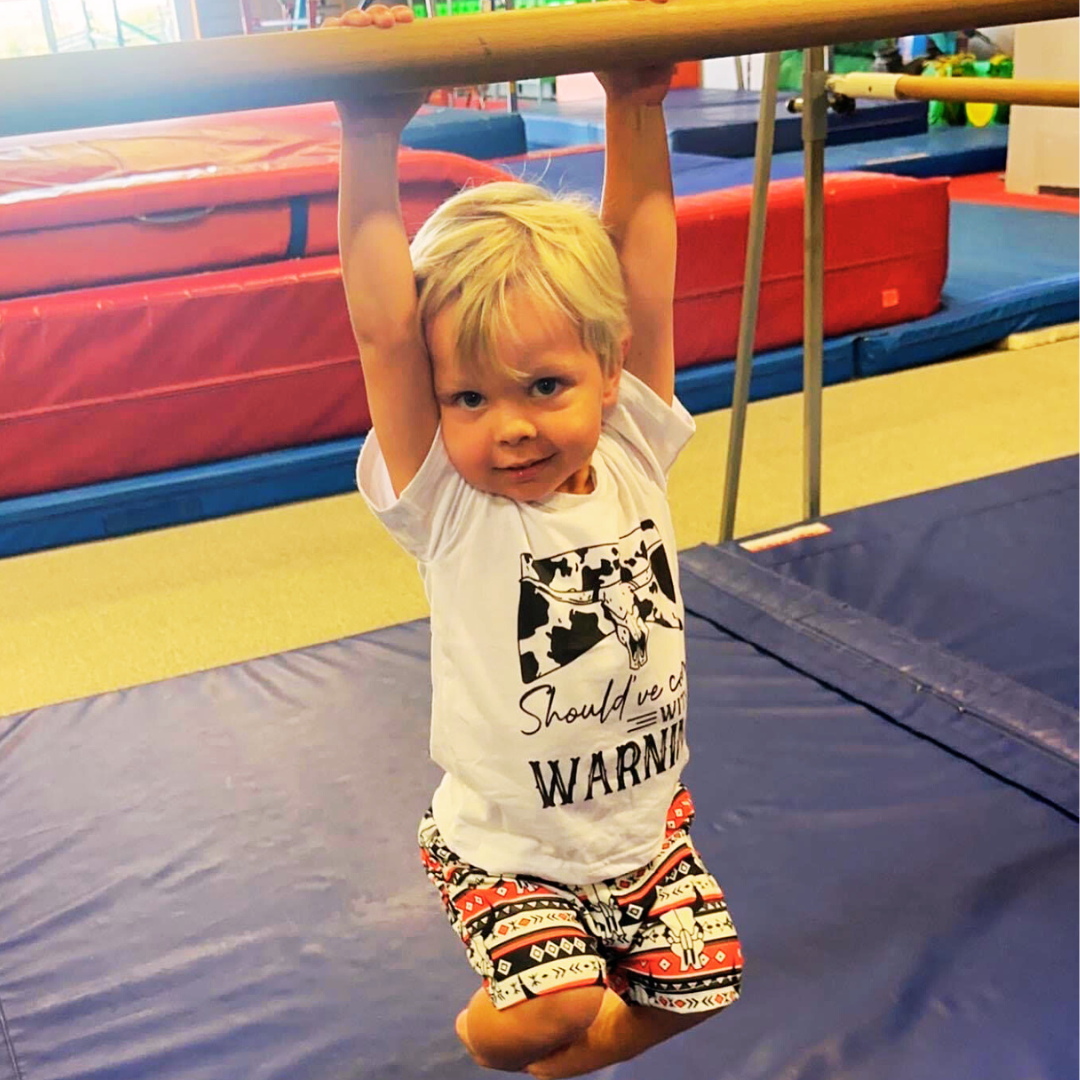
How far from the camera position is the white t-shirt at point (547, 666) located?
1.03 meters

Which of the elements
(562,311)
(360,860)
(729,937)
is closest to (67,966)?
(360,860)

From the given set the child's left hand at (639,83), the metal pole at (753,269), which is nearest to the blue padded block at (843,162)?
the metal pole at (753,269)

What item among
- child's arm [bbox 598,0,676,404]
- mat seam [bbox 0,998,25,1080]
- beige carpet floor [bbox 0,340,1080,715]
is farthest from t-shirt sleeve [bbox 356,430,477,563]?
beige carpet floor [bbox 0,340,1080,715]

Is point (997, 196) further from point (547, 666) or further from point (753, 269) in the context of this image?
point (547, 666)

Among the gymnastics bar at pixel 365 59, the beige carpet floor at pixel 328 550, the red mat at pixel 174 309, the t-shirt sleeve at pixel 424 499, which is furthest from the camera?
the red mat at pixel 174 309

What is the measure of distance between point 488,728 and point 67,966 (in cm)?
83

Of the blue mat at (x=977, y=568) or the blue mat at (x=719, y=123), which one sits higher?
the blue mat at (x=719, y=123)

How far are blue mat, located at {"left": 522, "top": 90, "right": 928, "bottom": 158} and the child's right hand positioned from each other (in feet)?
17.8

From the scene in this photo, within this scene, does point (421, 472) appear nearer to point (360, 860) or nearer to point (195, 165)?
point (360, 860)

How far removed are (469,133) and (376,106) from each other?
4.20 metres

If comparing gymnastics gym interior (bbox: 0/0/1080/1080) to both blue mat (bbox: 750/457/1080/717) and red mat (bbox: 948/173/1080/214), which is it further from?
red mat (bbox: 948/173/1080/214)

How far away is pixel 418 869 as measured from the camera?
1.69 m

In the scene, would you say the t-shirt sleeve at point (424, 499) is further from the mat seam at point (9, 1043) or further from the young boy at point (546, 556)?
the mat seam at point (9, 1043)

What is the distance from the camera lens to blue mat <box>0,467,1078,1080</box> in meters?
1.40
